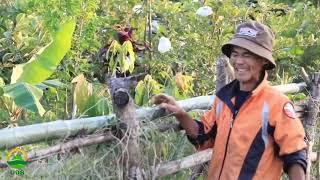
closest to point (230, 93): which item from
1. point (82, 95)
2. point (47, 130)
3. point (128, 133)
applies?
point (128, 133)

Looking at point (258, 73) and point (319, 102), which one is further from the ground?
point (258, 73)

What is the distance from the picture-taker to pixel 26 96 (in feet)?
10.6

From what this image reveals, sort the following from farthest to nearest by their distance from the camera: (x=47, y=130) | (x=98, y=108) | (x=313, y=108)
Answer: (x=313, y=108)
(x=98, y=108)
(x=47, y=130)

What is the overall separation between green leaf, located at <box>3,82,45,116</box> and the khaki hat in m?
1.19

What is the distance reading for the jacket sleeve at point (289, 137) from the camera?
239 cm

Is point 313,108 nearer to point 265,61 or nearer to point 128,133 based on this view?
point 265,61

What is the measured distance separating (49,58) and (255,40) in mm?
1678

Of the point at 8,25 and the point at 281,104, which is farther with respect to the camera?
the point at 8,25

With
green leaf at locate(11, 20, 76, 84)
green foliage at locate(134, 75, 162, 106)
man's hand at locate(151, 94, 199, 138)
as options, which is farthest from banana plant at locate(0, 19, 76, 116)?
man's hand at locate(151, 94, 199, 138)

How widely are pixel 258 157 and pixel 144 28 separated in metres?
2.71

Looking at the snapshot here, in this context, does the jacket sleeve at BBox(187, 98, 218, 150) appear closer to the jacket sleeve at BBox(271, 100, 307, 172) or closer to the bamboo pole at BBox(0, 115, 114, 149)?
the jacket sleeve at BBox(271, 100, 307, 172)

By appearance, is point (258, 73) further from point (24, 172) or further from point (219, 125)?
point (24, 172)

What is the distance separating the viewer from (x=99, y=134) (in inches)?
94.3

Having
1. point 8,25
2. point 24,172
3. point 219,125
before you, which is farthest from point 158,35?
point 24,172
